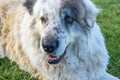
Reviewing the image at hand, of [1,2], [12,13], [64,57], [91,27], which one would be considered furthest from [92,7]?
[1,2]

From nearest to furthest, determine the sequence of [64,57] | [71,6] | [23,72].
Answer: [71,6]
[64,57]
[23,72]

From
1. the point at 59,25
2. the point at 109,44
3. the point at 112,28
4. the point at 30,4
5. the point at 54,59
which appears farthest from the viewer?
the point at 112,28

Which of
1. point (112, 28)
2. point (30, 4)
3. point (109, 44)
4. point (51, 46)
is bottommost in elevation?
point (109, 44)

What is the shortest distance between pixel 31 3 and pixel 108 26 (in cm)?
250

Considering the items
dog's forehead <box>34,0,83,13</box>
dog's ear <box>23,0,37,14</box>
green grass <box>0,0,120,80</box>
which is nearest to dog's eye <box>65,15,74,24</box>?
dog's forehead <box>34,0,83,13</box>

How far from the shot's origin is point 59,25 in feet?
12.6

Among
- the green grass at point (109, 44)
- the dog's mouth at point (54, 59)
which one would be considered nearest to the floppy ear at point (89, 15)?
the dog's mouth at point (54, 59)

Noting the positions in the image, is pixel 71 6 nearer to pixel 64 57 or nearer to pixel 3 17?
pixel 64 57

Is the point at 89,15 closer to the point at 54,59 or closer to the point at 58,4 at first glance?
the point at 58,4

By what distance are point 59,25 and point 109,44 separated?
2.03 meters

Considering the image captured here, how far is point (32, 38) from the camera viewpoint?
13.9 ft

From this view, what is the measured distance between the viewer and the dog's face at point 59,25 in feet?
12.4

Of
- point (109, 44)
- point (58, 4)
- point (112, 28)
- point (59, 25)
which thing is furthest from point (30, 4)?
point (112, 28)

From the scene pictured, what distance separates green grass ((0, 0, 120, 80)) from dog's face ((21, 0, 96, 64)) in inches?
39.0
